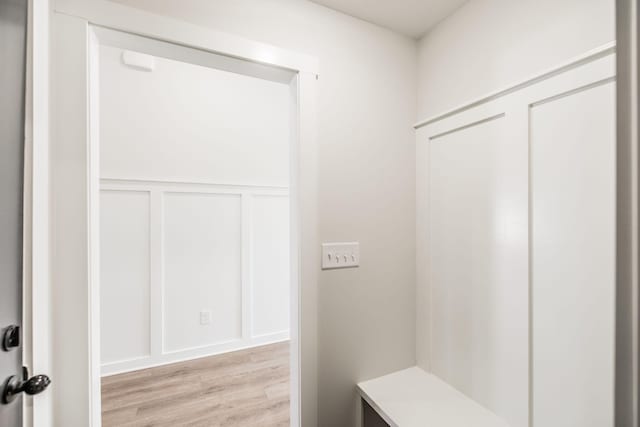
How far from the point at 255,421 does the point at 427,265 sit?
1.48 meters

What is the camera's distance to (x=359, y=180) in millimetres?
1413

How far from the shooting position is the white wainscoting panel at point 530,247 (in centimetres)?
87

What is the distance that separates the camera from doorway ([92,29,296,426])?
2.26 metres

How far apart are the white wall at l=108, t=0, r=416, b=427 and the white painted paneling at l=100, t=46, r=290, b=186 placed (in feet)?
2.95

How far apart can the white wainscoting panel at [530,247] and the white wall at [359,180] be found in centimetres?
16

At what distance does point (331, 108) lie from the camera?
1.35m

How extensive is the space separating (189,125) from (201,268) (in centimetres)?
139

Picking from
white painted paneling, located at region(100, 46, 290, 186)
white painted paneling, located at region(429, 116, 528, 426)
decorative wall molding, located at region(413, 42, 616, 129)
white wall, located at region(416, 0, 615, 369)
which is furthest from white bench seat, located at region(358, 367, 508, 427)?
white painted paneling, located at region(100, 46, 290, 186)

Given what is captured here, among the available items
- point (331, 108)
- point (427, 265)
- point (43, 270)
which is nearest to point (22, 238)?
point (43, 270)

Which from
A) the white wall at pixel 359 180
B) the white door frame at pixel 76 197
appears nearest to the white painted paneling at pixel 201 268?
the white door frame at pixel 76 197

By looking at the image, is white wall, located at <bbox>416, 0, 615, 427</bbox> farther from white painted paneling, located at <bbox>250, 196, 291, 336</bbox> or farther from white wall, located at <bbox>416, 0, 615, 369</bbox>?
white painted paneling, located at <bbox>250, 196, 291, 336</bbox>

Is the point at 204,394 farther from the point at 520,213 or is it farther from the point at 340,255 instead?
the point at 520,213

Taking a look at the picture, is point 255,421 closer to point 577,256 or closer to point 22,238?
point 22,238

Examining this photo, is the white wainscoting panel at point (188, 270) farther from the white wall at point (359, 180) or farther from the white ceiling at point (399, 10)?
the white ceiling at point (399, 10)
